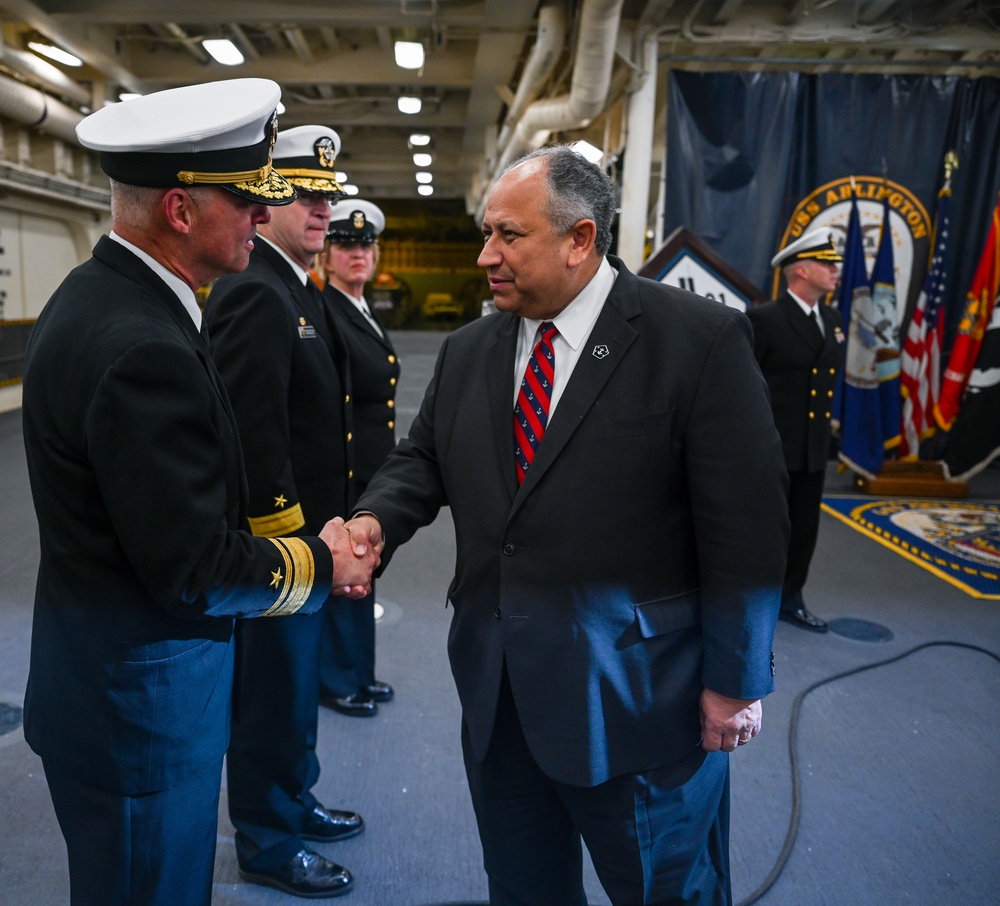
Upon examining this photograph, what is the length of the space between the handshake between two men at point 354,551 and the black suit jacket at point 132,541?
12cm

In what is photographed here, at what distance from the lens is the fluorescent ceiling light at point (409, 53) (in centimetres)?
711

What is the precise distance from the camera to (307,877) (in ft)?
6.52

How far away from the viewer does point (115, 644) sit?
3.96 ft

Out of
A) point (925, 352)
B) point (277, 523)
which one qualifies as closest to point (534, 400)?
point (277, 523)

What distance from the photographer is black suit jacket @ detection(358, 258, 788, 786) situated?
1283 mm

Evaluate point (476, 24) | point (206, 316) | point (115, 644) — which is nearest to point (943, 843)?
point (115, 644)

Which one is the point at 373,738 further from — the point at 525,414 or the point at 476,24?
the point at 476,24

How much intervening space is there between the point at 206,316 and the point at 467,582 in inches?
41.9

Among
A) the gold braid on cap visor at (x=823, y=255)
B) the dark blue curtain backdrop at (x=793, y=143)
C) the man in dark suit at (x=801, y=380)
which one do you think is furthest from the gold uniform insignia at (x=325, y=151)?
the dark blue curtain backdrop at (x=793, y=143)

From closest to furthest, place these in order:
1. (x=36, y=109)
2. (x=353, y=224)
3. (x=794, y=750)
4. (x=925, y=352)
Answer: (x=794, y=750) < (x=353, y=224) < (x=925, y=352) < (x=36, y=109)

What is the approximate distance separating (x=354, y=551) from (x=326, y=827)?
108 cm

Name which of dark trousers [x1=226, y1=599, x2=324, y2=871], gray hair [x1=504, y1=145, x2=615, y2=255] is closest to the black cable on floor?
dark trousers [x1=226, y1=599, x2=324, y2=871]

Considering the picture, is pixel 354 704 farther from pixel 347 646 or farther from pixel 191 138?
Result: pixel 191 138

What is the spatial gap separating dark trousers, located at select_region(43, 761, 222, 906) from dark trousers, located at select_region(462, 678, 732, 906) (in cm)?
51
